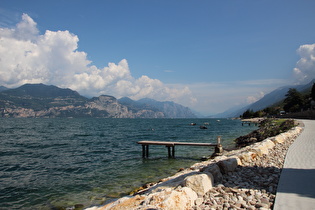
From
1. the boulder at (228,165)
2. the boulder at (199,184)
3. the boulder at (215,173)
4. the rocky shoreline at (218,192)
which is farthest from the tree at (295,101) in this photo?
the boulder at (199,184)

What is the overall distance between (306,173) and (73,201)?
10.4m

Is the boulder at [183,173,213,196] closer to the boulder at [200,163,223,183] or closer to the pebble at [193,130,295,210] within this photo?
the pebble at [193,130,295,210]

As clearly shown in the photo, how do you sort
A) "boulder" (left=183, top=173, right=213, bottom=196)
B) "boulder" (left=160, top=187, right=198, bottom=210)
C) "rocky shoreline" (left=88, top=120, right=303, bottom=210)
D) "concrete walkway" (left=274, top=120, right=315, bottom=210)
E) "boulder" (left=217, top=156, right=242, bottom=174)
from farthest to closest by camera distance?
"boulder" (left=217, top=156, right=242, bottom=174), "boulder" (left=183, top=173, right=213, bottom=196), "rocky shoreline" (left=88, top=120, right=303, bottom=210), "boulder" (left=160, top=187, right=198, bottom=210), "concrete walkway" (left=274, top=120, right=315, bottom=210)

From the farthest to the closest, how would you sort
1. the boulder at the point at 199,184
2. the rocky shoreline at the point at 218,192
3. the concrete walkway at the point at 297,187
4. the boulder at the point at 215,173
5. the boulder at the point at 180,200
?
the boulder at the point at 215,173, the boulder at the point at 199,184, the rocky shoreline at the point at 218,192, the boulder at the point at 180,200, the concrete walkway at the point at 297,187

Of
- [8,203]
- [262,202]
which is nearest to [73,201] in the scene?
[8,203]

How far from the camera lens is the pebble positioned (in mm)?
5652

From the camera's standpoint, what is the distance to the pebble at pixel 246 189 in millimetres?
5652

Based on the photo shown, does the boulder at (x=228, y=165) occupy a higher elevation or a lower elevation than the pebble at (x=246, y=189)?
higher

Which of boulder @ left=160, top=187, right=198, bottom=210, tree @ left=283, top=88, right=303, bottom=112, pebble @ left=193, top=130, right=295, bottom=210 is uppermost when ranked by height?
tree @ left=283, top=88, right=303, bottom=112

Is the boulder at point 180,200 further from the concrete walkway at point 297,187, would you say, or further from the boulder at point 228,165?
the boulder at point 228,165

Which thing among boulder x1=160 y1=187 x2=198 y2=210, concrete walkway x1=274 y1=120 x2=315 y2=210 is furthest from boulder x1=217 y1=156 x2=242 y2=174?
boulder x1=160 y1=187 x2=198 y2=210

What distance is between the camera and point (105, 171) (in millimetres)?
16172

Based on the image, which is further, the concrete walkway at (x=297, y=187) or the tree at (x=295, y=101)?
the tree at (x=295, y=101)

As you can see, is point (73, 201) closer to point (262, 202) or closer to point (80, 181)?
point (80, 181)
